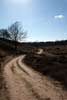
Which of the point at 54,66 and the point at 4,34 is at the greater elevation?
the point at 4,34

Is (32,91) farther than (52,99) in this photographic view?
Yes

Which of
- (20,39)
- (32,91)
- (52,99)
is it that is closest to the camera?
(52,99)

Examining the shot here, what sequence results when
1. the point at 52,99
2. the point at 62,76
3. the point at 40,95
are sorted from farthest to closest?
the point at 62,76 → the point at 40,95 → the point at 52,99

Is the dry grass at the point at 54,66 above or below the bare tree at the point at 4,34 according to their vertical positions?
below

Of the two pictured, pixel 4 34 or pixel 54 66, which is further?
→ pixel 4 34

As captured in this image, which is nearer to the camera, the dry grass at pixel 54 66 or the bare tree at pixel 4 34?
the dry grass at pixel 54 66

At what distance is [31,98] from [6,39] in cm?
8317

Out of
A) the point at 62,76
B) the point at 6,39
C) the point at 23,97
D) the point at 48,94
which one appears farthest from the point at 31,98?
the point at 6,39

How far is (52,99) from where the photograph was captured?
12.0 metres

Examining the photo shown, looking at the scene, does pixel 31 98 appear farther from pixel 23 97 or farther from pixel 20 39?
pixel 20 39

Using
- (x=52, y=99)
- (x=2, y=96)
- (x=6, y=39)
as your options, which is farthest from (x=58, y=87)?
(x=6, y=39)

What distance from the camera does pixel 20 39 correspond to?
8569 cm

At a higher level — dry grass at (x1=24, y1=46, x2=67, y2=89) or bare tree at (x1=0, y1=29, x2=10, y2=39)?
bare tree at (x1=0, y1=29, x2=10, y2=39)

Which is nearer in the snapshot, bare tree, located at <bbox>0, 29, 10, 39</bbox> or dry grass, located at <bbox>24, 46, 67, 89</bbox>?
dry grass, located at <bbox>24, 46, 67, 89</bbox>
